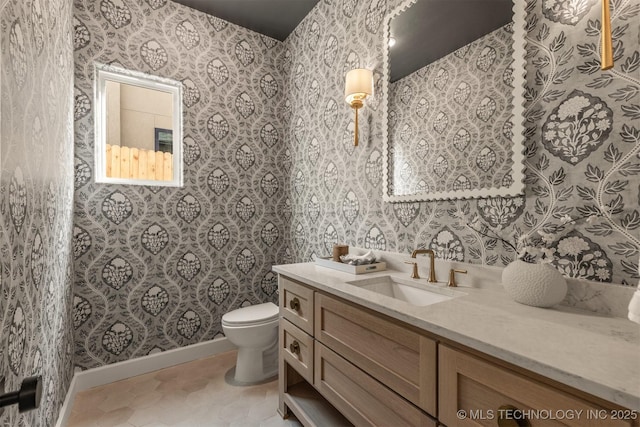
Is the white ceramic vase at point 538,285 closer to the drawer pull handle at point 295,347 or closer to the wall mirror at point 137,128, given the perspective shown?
the drawer pull handle at point 295,347

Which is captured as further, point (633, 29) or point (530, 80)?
point (530, 80)

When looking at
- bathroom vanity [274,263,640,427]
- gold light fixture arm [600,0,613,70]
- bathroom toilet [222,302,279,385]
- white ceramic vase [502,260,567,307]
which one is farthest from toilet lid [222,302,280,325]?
gold light fixture arm [600,0,613,70]

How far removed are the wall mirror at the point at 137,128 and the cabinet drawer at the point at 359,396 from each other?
1.81 metres

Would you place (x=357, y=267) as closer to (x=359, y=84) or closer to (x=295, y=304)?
(x=295, y=304)

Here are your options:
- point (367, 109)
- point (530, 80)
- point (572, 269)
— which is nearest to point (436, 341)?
point (572, 269)

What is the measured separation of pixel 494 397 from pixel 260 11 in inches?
113

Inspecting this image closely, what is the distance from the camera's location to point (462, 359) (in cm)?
75

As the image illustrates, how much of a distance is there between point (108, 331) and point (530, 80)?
287 cm

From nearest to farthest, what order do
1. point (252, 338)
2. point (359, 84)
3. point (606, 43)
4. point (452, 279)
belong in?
point (606, 43) → point (452, 279) → point (359, 84) → point (252, 338)

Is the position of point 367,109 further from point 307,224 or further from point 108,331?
point 108,331

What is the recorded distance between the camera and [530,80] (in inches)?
44.3

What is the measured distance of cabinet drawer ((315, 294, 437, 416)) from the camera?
86 cm

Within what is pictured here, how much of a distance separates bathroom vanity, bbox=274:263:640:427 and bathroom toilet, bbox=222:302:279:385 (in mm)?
643

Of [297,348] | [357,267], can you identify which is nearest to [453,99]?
[357,267]
